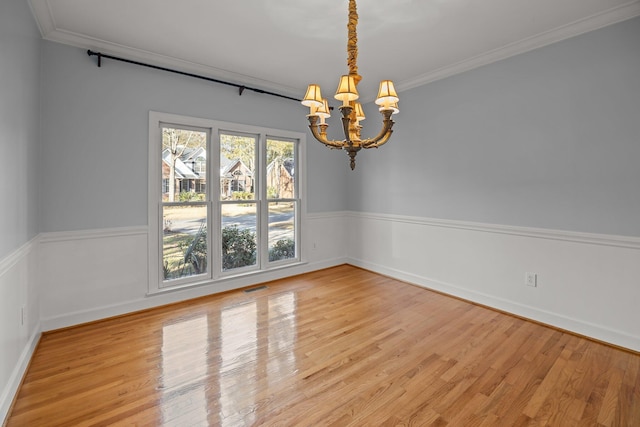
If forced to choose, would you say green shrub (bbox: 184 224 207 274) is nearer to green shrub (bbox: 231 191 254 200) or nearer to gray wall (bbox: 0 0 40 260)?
green shrub (bbox: 231 191 254 200)

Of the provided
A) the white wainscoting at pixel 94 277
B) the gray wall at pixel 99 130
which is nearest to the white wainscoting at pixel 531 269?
the white wainscoting at pixel 94 277

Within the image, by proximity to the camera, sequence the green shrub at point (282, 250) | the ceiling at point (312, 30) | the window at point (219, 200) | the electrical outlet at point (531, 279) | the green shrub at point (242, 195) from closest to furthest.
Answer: the ceiling at point (312, 30)
the electrical outlet at point (531, 279)
the window at point (219, 200)
the green shrub at point (242, 195)
the green shrub at point (282, 250)

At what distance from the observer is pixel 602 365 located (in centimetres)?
228

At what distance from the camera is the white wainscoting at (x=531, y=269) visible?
2.56 metres

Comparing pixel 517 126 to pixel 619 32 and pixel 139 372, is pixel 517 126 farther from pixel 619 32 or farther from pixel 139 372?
pixel 139 372

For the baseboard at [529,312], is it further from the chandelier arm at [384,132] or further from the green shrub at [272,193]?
the chandelier arm at [384,132]

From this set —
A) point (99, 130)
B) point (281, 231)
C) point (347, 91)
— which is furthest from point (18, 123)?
point (281, 231)

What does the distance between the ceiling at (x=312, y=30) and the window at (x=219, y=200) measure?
0.76m

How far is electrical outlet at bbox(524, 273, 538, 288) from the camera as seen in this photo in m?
3.05

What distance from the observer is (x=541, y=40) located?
9.48 ft

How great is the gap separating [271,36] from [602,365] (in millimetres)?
3860

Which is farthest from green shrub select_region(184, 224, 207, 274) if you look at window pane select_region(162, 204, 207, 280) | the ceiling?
the ceiling

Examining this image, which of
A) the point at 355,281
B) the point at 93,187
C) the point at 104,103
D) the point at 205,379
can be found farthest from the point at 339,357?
the point at 104,103

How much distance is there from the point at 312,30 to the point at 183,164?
204 cm
